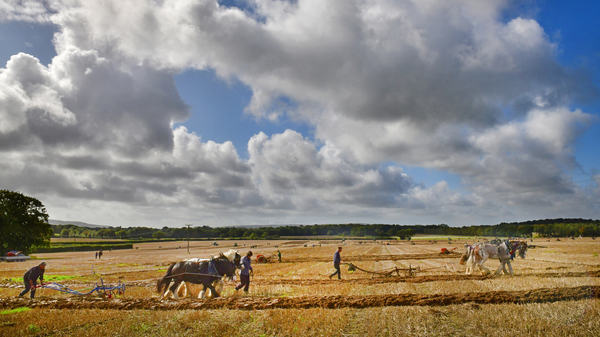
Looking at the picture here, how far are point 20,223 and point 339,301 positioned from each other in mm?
66153

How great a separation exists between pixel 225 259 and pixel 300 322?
7.49 meters

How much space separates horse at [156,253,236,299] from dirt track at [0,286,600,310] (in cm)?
132

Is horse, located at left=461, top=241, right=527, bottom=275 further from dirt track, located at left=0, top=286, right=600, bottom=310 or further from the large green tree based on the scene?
the large green tree

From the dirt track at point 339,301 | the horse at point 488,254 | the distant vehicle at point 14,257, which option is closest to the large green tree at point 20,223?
the distant vehicle at point 14,257

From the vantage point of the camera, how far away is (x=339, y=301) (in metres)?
13.5

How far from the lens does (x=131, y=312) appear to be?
508 inches

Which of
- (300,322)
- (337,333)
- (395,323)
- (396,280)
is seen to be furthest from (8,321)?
(396,280)

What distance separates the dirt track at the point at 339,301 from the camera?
1302 centimetres

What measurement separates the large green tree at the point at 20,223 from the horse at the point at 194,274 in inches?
2235

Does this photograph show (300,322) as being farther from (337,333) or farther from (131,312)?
(131,312)

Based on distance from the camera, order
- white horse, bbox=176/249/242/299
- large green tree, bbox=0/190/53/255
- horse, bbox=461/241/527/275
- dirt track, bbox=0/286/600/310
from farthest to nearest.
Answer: large green tree, bbox=0/190/53/255 < horse, bbox=461/241/527/275 < white horse, bbox=176/249/242/299 < dirt track, bbox=0/286/600/310

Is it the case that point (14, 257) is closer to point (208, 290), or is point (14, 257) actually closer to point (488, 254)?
point (208, 290)

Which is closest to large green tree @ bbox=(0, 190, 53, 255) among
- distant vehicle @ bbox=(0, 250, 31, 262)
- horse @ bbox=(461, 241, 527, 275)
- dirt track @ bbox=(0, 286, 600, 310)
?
distant vehicle @ bbox=(0, 250, 31, 262)

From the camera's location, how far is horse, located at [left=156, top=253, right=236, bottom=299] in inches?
627
